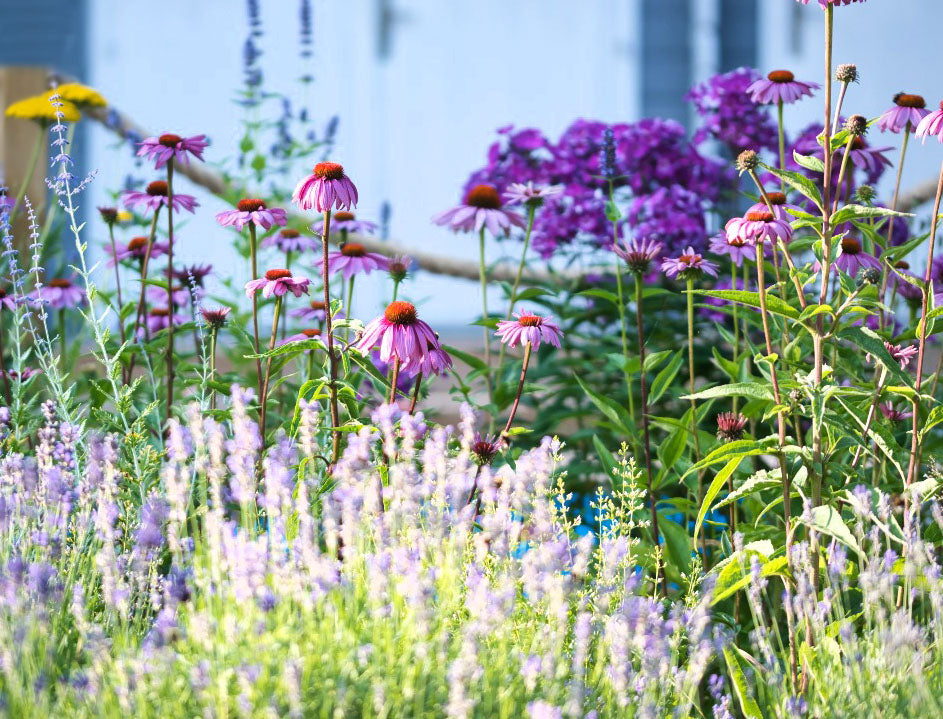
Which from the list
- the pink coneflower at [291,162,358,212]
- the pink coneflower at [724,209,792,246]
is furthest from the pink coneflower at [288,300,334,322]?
the pink coneflower at [724,209,792,246]

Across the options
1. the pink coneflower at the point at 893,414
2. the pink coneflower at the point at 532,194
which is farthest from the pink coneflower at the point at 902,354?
the pink coneflower at the point at 532,194

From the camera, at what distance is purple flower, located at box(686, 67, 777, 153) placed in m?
2.66

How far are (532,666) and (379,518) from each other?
35cm

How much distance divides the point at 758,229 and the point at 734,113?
1.21 m

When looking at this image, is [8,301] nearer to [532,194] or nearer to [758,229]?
[532,194]

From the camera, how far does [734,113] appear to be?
8.77ft

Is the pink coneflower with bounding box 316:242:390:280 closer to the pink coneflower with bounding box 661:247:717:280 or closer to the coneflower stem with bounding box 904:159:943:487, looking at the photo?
the pink coneflower with bounding box 661:247:717:280

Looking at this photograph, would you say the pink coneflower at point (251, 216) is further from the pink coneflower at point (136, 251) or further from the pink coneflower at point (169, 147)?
the pink coneflower at point (136, 251)

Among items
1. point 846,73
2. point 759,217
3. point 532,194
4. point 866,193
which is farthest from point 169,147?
point 866,193

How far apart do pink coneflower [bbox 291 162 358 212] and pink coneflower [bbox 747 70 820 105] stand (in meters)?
0.82

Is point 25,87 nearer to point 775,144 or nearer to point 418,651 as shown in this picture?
point 775,144

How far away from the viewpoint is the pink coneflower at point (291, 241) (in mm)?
2367

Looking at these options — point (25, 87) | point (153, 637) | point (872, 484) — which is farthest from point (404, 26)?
point (153, 637)

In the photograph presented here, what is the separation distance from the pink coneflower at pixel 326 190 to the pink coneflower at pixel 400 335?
0.62ft
